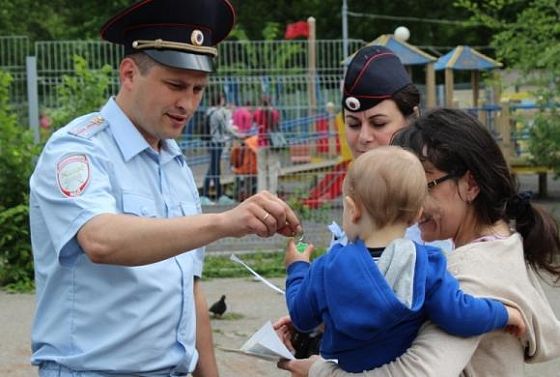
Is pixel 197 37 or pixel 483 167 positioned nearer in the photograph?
pixel 483 167

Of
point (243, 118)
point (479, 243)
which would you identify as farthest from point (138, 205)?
point (243, 118)

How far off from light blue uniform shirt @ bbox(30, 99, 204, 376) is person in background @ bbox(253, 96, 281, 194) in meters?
8.68

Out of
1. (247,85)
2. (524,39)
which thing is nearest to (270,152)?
(247,85)

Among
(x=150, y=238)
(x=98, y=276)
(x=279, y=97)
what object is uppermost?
(x=279, y=97)

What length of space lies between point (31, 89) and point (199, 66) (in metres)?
9.65

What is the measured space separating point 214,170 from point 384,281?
1029 cm

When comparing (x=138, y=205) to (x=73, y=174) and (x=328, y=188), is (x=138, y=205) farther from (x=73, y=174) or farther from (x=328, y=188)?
(x=328, y=188)

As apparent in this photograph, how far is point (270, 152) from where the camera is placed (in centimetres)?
1309

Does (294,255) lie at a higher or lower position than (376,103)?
lower

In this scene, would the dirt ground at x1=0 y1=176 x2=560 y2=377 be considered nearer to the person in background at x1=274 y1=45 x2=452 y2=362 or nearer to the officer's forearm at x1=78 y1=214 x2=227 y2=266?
the person in background at x1=274 y1=45 x2=452 y2=362

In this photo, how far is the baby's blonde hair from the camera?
2.68 meters

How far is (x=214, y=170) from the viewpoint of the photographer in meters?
12.9

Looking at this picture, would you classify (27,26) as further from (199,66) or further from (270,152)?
(199,66)

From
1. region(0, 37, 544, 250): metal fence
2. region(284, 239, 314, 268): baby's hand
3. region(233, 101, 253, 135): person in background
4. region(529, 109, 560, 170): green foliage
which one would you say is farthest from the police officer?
region(233, 101, 253, 135): person in background
